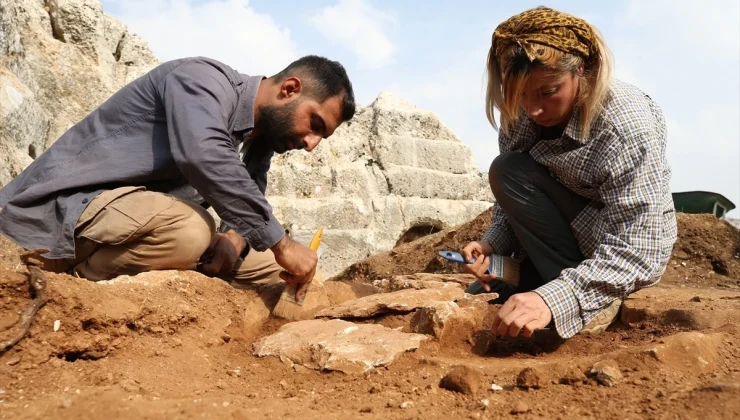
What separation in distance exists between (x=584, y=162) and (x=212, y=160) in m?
1.52

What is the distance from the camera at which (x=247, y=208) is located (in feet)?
8.16

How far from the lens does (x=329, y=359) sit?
6.86 ft

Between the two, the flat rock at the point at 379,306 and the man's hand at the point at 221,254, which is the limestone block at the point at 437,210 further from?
the flat rock at the point at 379,306

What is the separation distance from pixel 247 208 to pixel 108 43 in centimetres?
532

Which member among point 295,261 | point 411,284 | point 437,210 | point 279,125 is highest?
point 279,125

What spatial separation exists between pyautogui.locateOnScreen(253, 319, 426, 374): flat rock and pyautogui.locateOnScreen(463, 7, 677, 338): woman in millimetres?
402

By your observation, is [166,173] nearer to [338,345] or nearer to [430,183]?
[338,345]

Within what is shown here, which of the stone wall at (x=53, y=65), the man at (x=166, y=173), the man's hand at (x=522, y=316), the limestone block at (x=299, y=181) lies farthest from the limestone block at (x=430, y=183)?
the man's hand at (x=522, y=316)

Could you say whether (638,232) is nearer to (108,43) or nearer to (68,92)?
(68,92)

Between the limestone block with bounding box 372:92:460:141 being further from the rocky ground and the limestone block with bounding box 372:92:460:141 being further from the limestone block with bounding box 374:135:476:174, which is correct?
the rocky ground

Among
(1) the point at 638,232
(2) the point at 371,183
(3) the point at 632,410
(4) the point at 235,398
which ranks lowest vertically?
(2) the point at 371,183

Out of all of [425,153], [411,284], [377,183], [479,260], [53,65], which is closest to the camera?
[479,260]

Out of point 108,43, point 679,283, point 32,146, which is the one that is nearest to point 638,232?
point 679,283

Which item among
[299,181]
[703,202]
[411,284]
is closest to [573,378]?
[411,284]
